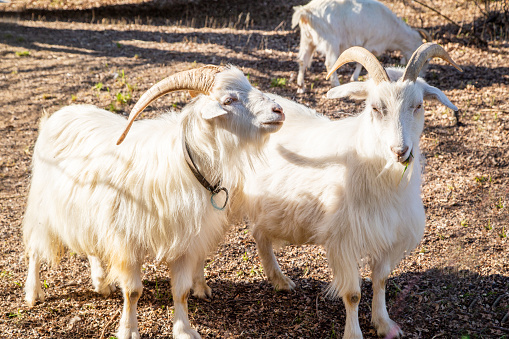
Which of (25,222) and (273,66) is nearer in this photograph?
(25,222)

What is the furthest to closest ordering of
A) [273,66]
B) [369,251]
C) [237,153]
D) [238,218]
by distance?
[273,66] < [238,218] < [369,251] < [237,153]

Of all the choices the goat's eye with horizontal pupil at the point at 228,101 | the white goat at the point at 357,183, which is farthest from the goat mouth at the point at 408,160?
the goat's eye with horizontal pupil at the point at 228,101

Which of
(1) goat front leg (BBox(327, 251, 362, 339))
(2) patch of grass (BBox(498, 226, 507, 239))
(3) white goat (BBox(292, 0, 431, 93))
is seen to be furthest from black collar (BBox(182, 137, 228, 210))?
(3) white goat (BBox(292, 0, 431, 93))

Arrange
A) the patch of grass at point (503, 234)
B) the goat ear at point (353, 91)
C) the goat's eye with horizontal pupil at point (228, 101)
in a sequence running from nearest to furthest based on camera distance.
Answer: the goat's eye with horizontal pupil at point (228, 101)
the goat ear at point (353, 91)
the patch of grass at point (503, 234)

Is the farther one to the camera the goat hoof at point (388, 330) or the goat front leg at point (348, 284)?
the goat hoof at point (388, 330)

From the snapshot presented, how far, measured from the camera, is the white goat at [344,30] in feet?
25.3

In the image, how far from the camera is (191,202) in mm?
3223

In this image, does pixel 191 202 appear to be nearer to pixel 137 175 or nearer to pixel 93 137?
pixel 137 175

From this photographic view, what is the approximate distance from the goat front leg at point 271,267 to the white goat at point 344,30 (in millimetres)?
3921

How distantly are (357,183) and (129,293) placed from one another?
1820 millimetres

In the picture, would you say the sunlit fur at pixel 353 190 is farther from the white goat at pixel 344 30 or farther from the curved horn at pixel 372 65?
the white goat at pixel 344 30

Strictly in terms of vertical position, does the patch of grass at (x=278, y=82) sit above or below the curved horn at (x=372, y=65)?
below

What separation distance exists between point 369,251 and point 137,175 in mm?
1724

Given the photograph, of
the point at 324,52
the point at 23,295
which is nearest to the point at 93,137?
the point at 23,295
